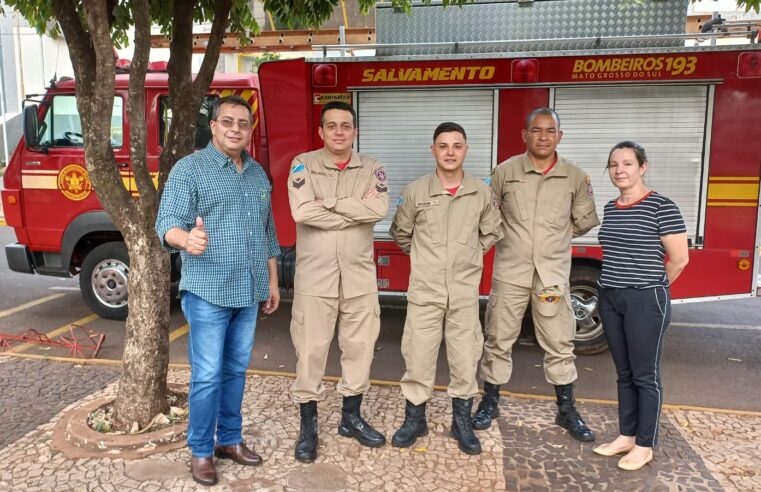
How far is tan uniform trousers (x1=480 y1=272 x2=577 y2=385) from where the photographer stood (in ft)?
11.8

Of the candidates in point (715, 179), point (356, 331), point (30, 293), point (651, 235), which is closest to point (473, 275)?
point (356, 331)

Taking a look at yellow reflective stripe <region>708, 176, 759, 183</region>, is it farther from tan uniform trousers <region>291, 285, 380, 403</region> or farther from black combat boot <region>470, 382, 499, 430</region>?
tan uniform trousers <region>291, 285, 380, 403</region>

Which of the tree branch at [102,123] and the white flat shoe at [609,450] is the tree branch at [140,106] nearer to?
the tree branch at [102,123]

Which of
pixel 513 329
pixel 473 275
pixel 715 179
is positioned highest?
pixel 715 179

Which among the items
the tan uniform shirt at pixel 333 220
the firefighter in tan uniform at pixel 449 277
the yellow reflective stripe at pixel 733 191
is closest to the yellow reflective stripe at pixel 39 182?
the tan uniform shirt at pixel 333 220

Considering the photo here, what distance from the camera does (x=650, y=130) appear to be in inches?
191

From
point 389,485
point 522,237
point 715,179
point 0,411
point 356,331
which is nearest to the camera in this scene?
point 389,485

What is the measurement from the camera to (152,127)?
5676mm

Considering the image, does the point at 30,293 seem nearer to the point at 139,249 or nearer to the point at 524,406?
the point at 139,249

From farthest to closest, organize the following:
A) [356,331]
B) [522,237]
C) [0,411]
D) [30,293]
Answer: [30,293] → [0,411] → [522,237] → [356,331]

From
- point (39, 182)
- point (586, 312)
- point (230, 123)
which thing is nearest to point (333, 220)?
point (230, 123)

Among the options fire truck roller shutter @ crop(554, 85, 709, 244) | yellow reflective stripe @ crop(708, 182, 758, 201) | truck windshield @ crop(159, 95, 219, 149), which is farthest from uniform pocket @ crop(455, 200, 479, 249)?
truck windshield @ crop(159, 95, 219, 149)

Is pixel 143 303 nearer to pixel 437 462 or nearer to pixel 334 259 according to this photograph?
pixel 334 259

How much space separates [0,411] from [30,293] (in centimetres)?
388
